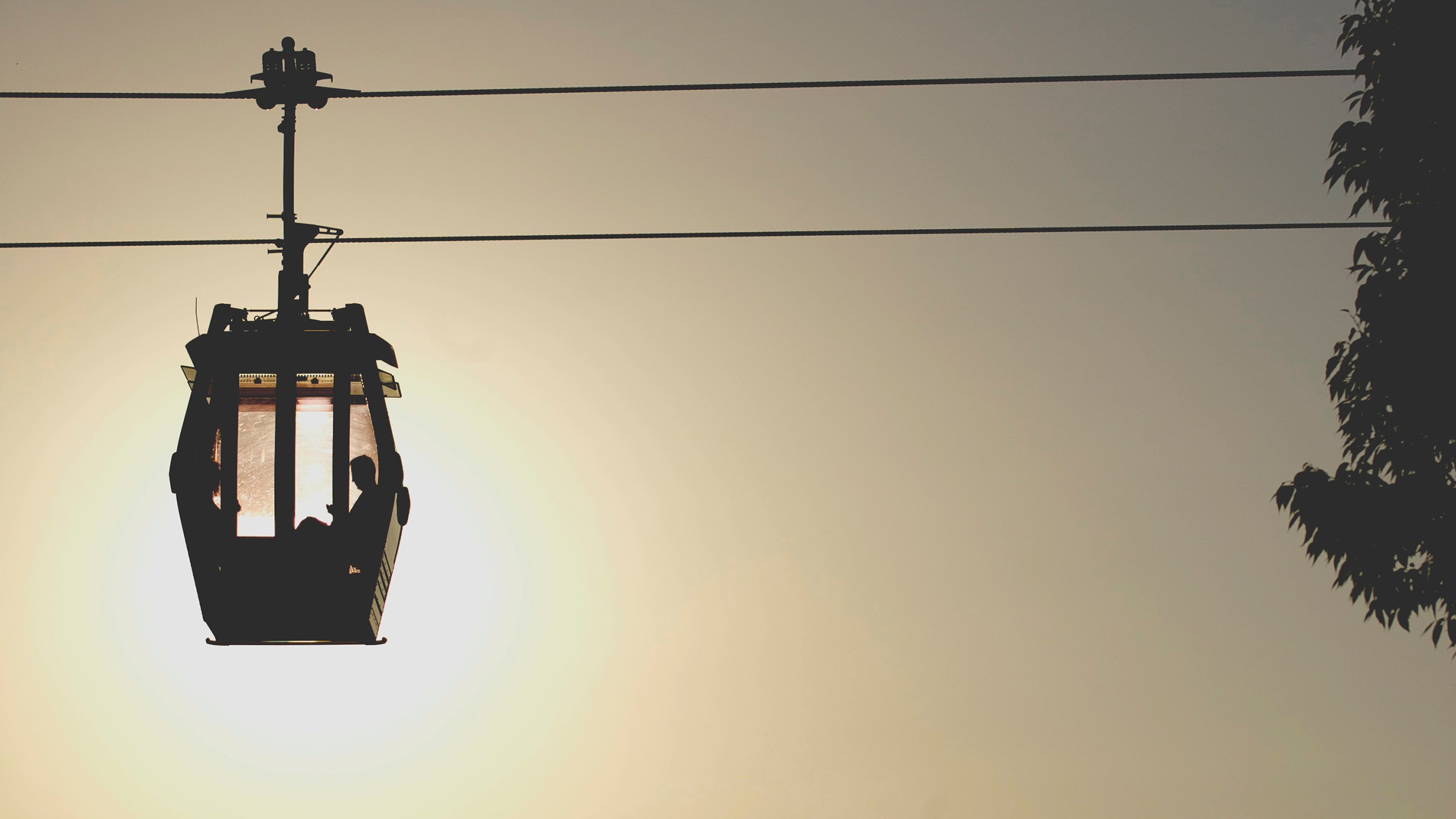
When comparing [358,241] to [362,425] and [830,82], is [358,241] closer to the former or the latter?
[362,425]

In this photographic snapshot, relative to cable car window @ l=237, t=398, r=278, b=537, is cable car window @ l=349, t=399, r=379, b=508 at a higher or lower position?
higher

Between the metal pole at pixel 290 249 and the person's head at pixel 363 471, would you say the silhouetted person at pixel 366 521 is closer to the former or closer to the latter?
the person's head at pixel 363 471

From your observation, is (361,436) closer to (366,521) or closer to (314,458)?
(314,458)

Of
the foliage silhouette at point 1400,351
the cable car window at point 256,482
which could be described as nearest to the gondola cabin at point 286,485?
the cable car window at point 256,482

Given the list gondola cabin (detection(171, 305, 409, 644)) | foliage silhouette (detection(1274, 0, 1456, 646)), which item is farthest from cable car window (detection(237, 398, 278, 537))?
foliage silhouette (detection(1274, 0, 1456, 646))

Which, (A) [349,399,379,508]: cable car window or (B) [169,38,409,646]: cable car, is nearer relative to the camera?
(B) [169,38,409,646]: cable car

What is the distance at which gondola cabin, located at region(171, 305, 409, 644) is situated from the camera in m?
5.15

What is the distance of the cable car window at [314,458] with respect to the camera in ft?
17.1

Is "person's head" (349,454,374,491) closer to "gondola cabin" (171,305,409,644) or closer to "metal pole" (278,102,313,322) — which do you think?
"gondola cabin" (171,305,409,644)

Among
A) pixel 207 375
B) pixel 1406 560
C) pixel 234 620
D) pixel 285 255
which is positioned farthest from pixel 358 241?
pixel 1406 560

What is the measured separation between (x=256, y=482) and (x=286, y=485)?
0.14m

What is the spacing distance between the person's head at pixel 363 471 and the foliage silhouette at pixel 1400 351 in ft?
20.4

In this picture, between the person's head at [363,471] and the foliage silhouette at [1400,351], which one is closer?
the person's head at [363,471]

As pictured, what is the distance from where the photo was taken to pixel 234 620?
5344 mm
